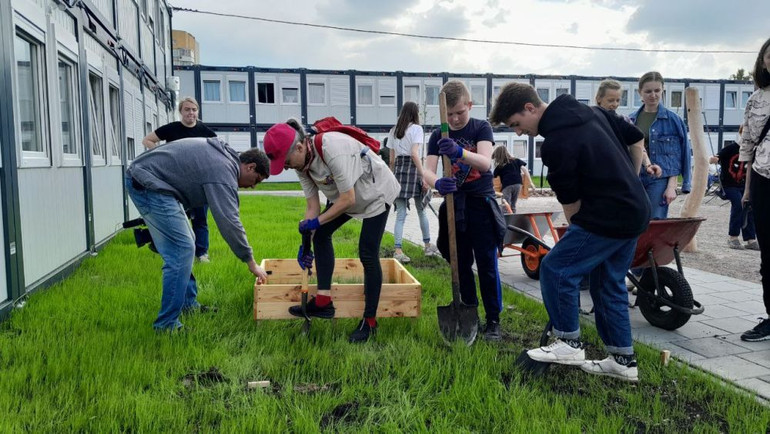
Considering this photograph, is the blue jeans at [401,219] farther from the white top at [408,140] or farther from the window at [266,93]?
the window at [266,93]

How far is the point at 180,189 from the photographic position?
4086mm

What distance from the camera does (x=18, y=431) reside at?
8.23 ft

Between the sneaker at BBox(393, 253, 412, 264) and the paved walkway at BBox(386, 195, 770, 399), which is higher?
the sneaker at BBox(393, 253, 412, 264)

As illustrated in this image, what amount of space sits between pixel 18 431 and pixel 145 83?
13.2 meters

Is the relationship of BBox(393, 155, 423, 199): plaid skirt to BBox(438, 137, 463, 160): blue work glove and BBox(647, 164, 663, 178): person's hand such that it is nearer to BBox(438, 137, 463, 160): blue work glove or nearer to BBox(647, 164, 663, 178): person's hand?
BBox(647, 164, 663, 178): person's hand

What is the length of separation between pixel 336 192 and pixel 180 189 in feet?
3.66

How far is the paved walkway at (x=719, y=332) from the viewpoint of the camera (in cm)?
357

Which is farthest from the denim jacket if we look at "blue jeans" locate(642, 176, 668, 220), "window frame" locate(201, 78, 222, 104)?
"window frame" locate(201, 78, 222, 104)

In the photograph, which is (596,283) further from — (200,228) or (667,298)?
(200,228)

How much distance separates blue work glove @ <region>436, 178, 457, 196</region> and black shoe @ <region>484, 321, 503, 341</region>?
1.05m

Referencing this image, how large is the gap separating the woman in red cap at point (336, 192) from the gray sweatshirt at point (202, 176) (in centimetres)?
45

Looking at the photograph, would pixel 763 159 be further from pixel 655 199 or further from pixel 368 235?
pixel 368 235

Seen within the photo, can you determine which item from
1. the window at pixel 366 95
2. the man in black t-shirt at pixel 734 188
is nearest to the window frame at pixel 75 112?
the man in black t-shirt at pixel 734 188

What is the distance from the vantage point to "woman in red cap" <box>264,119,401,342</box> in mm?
3672
